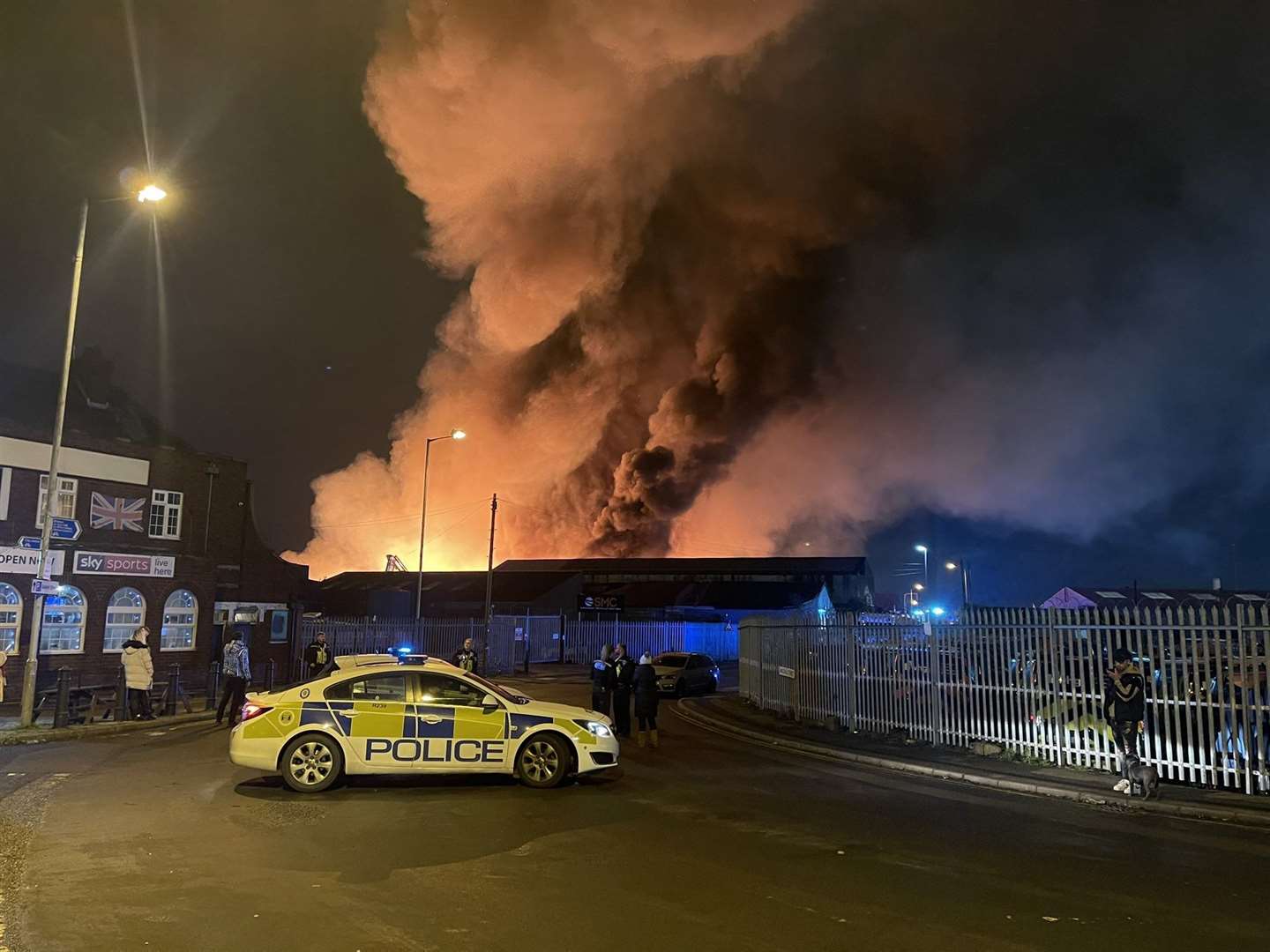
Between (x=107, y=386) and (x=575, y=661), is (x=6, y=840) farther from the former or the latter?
(x=575, y=661)

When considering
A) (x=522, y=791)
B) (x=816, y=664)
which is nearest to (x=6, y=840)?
(x=522, y=791)

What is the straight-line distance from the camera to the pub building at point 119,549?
22.9 meters

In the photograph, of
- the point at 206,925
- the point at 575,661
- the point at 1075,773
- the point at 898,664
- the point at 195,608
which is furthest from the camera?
the point at 575,661

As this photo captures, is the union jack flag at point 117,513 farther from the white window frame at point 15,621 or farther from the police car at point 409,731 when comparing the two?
the police car at point 409,731

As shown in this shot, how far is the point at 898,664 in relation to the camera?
15.0m

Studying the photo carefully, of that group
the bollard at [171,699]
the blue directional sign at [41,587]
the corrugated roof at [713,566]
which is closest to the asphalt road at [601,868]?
the blue directional sign at [41,587]

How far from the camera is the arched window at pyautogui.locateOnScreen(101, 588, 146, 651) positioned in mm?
24625

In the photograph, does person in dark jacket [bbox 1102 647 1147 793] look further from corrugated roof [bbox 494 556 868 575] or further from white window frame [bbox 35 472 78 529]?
Result: corrugated roof [bbox 494 556 868 575]

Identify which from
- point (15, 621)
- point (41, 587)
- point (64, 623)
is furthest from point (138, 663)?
point (64, 623)

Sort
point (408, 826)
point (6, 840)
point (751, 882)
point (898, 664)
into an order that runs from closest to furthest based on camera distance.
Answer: point (751, 882)
point (6, 840)
point (408, 826)
point (898, 664)

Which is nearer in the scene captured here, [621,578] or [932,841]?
[932,841]

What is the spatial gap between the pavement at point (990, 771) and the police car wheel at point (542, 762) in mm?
4937

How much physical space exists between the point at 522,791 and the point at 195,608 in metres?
20.7

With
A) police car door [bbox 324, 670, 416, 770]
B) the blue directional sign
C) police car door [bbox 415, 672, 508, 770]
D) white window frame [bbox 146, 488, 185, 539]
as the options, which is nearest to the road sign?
the blue directional sign
